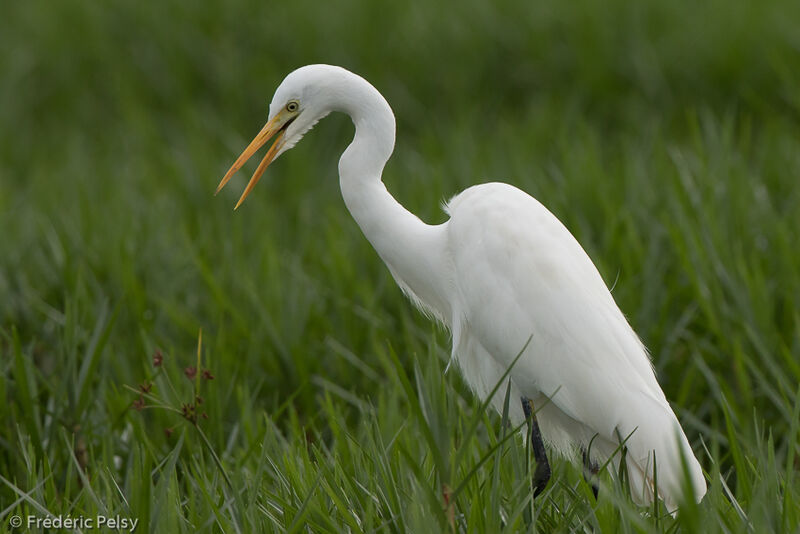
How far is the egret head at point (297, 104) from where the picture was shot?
6.52 ft

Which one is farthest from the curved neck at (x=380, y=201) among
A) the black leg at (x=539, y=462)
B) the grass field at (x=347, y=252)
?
the black leg at (x=539, y=462)

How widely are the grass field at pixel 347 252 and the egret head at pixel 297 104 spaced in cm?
51

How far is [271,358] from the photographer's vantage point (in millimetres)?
2916

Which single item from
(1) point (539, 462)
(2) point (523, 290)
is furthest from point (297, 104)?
(1) point (539, 462)

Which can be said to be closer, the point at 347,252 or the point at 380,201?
the point at 380,201

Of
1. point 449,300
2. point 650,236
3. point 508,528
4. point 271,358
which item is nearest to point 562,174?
point 650,236

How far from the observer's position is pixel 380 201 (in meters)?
2.08

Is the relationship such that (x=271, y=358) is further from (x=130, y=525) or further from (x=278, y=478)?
(x=130, y=525)

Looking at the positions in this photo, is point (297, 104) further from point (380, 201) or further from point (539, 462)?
point (539, 462)

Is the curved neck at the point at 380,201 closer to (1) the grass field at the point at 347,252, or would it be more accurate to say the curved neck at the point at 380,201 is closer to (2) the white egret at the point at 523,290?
(2) the white egret at the point at 523,290

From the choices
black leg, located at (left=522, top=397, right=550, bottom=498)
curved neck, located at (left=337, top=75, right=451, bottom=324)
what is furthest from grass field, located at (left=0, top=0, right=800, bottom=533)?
curved neck, located at (left=337, top=75, right=451, bottom=324)

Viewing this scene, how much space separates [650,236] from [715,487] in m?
1.54

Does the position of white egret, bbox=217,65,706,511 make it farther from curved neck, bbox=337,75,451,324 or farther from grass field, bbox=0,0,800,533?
grass field, bbox=0,0,800,533

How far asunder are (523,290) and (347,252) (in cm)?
152
